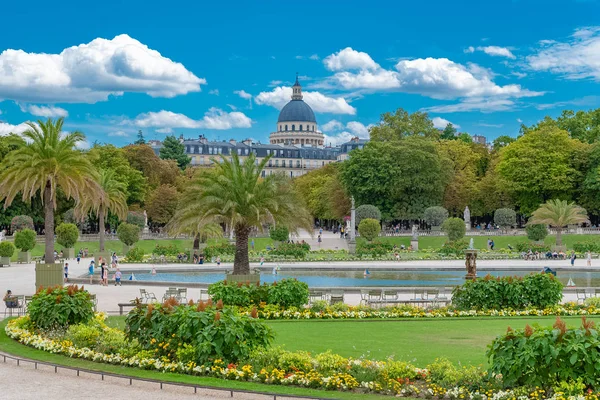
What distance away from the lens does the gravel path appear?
13.1 meters

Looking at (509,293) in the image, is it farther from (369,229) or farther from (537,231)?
(537,231)

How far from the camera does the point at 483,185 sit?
8219cm

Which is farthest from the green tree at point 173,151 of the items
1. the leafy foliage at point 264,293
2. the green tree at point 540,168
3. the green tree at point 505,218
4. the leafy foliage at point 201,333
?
the leafy foliage at point 201,333

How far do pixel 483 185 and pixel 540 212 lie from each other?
21.3 meters

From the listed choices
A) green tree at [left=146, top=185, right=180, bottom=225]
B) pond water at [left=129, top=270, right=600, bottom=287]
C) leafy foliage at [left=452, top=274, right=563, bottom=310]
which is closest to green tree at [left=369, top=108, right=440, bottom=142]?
green tree at [left=146, top=185, right=180, bottom=225]

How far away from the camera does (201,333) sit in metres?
14.8

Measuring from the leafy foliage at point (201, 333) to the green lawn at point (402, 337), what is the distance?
2.32m

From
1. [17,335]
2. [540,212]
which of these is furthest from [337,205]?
[17,335]

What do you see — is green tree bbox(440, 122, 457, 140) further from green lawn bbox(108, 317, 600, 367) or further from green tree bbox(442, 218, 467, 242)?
green lawn bbox(108, 317, 600, 367)

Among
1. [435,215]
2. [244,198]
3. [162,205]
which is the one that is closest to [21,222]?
[162,205]

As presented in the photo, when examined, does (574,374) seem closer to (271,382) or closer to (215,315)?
(271,382)

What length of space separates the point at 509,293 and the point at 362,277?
63.4 ft

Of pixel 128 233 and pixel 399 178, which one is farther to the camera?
pixel 399 178

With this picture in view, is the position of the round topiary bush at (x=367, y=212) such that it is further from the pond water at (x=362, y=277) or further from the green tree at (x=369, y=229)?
the pond water at (x=362, y=277)
